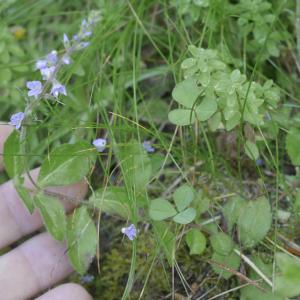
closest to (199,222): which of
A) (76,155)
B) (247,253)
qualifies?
(247,253)

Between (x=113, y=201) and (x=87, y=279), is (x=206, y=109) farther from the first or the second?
(x=87, y=279)

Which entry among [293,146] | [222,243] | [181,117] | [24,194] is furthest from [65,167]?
[293,146]

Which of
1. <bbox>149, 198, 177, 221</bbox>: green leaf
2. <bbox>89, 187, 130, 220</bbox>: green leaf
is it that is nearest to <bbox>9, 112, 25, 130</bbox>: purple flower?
<bbox>89, 187, 130, 220</bbox>: green leaf

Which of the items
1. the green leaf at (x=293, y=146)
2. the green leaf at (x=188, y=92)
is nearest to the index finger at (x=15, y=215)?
the green leaf at (x=188, y=92)

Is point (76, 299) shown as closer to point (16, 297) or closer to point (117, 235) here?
point (16, 297)

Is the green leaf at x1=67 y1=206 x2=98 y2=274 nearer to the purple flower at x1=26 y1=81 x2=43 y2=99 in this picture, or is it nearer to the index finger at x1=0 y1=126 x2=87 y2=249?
the index finger at x1=0 y1=126 x2=87 y2=249

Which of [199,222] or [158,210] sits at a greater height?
[158,210]
